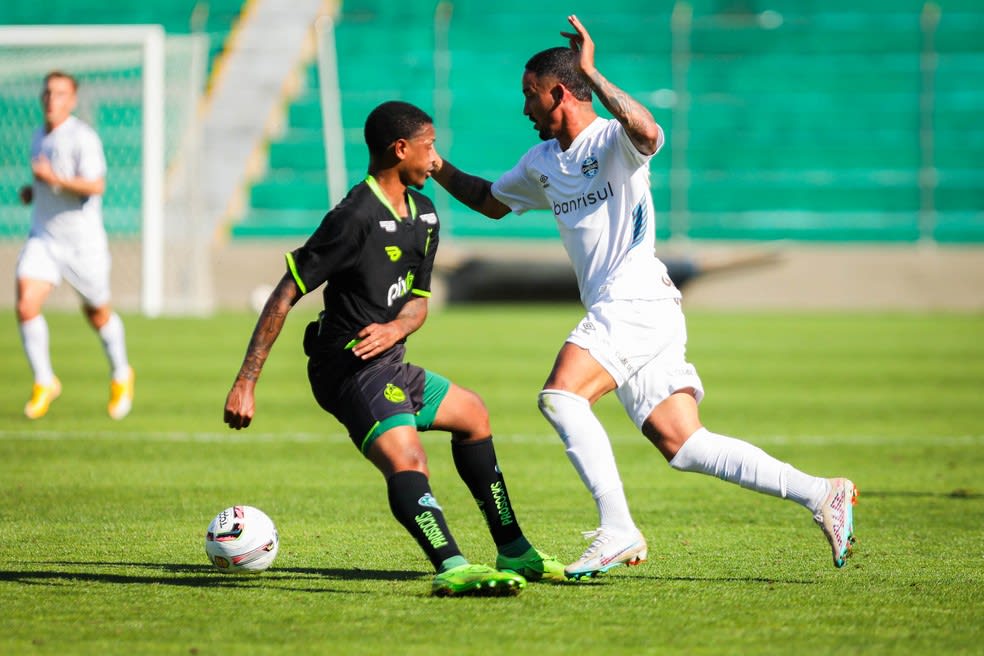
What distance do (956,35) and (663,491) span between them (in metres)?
21.0

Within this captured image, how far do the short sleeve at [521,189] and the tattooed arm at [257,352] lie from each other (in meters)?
1.29

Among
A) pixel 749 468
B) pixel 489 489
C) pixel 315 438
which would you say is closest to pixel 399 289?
pixel 489 489

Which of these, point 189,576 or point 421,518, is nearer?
point 421,518

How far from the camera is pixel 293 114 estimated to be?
27547 millimetres

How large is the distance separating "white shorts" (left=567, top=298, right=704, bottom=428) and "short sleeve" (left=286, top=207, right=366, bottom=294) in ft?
3.21

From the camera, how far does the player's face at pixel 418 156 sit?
534 centimetres

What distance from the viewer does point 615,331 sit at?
18.2 feet

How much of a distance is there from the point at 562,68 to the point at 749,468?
1772 mm

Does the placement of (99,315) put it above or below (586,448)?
below

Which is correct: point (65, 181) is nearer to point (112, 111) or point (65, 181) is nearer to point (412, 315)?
point (412, 315)

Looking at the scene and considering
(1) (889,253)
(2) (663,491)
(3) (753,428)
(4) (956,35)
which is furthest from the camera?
(4) (956,35)

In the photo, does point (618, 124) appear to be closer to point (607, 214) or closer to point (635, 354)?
point (607, 214)

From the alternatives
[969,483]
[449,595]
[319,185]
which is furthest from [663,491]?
[319,185]

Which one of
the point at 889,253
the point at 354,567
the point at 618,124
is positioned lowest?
the point at 889,253
